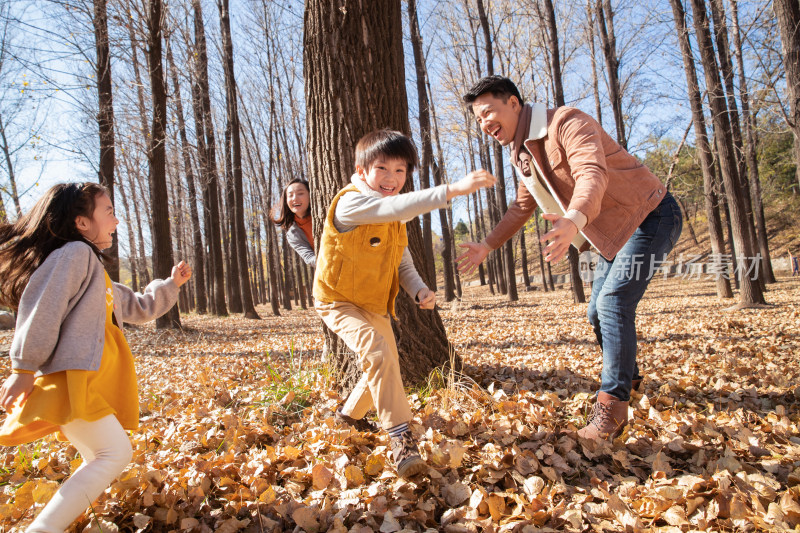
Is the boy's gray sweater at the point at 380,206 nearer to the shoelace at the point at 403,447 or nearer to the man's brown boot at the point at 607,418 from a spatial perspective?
the shoelace at the point at 403,447

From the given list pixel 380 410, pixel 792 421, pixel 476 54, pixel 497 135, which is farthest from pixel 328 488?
pixel 476 54

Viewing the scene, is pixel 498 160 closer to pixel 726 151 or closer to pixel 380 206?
pixel 726 151

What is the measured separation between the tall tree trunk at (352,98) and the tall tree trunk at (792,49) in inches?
263

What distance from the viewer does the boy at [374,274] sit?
220cm

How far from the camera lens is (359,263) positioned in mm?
2395

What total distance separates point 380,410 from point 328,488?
0.45 m

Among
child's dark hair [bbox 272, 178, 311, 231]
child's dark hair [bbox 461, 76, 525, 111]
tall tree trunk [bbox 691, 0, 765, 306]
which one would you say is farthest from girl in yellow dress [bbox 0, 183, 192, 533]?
tall tree trunk [bbox 691, 0, 765, 306]

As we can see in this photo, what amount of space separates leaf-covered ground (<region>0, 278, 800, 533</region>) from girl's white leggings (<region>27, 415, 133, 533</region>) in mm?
228

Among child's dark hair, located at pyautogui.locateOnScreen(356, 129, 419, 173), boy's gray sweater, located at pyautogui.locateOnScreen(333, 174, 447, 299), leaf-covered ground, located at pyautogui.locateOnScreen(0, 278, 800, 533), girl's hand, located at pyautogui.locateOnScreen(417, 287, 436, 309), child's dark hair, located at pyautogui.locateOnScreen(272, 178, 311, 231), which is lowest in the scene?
leaf-covered ground, located at pyautogui.locateOnScreen(0, 278, 800, 533)

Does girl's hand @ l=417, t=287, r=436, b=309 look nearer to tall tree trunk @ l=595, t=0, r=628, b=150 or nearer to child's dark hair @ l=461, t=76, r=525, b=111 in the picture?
child's dark hair @ l=461, t=76, r=525, b=111

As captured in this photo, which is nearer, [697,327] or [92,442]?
[92,442]

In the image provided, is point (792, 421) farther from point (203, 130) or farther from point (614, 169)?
point (203, 130)

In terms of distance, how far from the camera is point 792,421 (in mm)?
2680

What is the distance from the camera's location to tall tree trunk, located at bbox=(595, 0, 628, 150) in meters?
13.1
